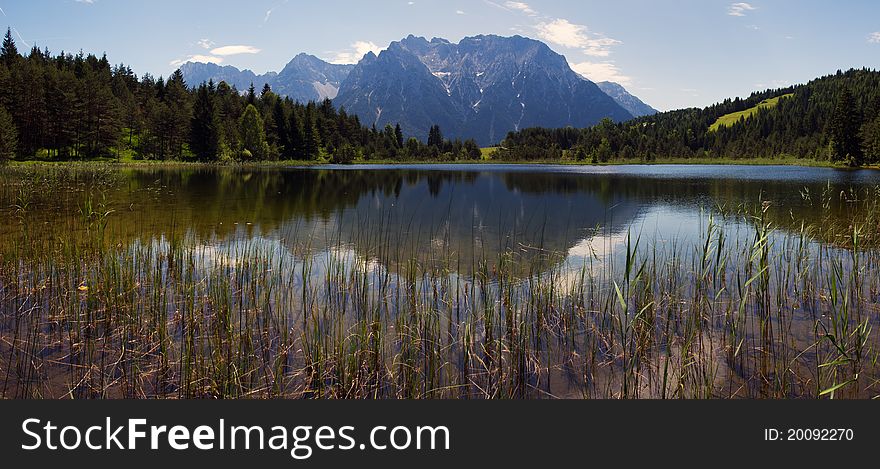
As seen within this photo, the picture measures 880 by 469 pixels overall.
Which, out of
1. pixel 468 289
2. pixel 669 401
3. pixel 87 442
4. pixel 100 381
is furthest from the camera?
pixel 468 289

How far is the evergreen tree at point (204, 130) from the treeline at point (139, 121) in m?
0.21

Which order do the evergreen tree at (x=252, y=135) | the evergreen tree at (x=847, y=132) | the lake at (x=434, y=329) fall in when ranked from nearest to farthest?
1. the lake at (x=434, y=329)
2. the evergreen tree at (x=847, y=132)
3. the evergreen tree at (x=252, y=135)

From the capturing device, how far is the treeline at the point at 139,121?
86688mm

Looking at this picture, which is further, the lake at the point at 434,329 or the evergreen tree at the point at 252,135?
the evergreen tree at the point at 252,135

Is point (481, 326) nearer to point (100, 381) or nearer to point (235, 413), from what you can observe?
point (235, 413)

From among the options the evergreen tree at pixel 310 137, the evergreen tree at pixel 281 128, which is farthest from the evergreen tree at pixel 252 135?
the evergreen tree at pixel 310 137

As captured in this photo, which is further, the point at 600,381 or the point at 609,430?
the point at 600,381

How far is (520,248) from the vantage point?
16688mm

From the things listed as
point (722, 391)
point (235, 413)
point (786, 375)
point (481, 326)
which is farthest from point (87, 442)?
point (786, 375)

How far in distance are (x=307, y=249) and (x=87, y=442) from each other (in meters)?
11.5

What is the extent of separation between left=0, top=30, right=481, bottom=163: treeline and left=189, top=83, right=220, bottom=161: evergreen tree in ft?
0.70

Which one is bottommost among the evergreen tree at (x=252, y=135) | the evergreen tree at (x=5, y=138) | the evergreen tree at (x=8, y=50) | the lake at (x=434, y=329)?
the lake at (x=434, y=329)

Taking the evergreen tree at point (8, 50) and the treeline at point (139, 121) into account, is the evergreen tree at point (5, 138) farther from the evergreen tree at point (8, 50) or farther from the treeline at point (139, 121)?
the evergreen tree at point (8, 50)

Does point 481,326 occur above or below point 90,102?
below
